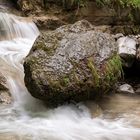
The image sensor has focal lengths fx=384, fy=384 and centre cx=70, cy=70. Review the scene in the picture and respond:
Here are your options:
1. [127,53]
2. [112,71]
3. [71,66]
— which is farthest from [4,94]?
[127,53]

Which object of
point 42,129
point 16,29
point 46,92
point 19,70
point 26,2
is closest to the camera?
point 42,129

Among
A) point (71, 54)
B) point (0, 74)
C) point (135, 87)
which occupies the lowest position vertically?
point (135, 87)

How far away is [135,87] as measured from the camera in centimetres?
745

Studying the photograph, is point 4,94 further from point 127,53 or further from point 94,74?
point 127,53

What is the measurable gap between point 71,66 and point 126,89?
66.6 inches

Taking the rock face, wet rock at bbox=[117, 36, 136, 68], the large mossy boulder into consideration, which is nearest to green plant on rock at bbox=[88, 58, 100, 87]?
the large mossy boulder

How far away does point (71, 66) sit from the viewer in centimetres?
→ 589

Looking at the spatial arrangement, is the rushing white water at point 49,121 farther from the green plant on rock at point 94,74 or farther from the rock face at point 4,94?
the green plant on rock at point 94,74

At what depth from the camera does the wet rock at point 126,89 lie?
710cm

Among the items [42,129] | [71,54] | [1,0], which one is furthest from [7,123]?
[1,0]

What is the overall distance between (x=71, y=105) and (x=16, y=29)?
11.7 ft

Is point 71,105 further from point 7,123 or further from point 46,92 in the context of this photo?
point 7,123

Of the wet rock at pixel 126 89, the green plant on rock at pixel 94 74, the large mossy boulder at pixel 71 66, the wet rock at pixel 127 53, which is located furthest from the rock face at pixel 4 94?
the wet rock at pixel 127 53

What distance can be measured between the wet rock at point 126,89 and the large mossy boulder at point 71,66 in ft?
2.29
